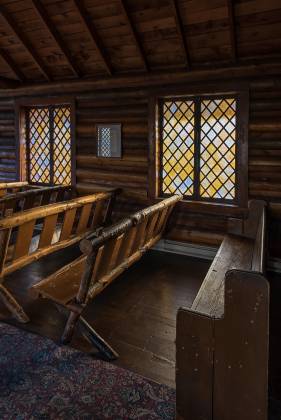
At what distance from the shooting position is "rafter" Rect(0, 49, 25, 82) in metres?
5.14

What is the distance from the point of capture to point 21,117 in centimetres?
577

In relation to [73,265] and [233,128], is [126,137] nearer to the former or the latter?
[233,128]

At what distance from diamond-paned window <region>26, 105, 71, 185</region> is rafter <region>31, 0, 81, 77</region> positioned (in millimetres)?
719

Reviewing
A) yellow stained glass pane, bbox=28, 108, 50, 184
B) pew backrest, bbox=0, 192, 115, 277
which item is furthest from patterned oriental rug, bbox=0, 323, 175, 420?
yellow stained glass pane, bbox=28, 108, 50, 184

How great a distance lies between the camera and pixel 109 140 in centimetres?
502

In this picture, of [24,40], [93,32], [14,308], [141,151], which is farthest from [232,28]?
[14,308]

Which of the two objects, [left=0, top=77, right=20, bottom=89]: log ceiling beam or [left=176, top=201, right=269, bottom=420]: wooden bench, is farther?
[left=0, top=77, right=20, bottom=89]: log ceiling beam

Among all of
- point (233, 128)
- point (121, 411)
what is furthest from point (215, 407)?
point (233, 128)

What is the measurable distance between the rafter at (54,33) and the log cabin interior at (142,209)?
2 centimetres

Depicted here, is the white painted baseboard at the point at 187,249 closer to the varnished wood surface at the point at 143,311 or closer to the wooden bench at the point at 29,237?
the varnished wood surface at the point at 143,311

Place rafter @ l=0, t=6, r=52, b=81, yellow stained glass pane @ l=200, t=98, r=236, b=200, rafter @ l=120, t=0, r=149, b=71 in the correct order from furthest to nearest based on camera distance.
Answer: rafter @ l=0, t=6, r=52, b=81 → yellow stained glass pane @ l=200, t=98, r=236, b=200 → rafter @ l=120, t=0, r=149, b=71

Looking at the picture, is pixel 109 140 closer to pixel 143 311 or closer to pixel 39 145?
pixel 39 145

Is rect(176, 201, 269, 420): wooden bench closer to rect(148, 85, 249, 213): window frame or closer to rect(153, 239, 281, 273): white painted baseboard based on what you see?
rect(148, 85, 249, 213): window frame

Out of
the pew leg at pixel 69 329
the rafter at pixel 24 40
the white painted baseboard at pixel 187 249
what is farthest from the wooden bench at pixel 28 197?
the pew leg at pixel 69 329
